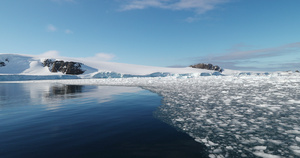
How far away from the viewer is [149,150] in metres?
2.50

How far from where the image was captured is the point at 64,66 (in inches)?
2697

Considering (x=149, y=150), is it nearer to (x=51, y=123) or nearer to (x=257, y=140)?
(x=257, y=140)

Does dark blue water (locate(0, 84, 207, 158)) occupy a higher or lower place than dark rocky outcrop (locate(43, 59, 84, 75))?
lower

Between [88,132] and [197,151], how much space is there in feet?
7.56

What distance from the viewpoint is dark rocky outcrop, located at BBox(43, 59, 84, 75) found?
65.2m

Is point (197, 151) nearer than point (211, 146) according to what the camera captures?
Yes

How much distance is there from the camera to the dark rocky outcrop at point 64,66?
214ft

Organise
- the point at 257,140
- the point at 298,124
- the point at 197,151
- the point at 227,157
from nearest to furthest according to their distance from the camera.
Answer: the point at 227,157
the point at 197,151
the point at 257,140
the point at 298,124

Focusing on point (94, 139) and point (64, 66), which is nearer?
point (94, 139)

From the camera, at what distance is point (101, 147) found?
260cm

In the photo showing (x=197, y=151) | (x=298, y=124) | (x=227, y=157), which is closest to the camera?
(x=227, y=157)

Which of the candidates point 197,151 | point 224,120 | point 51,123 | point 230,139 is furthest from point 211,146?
point 51,123

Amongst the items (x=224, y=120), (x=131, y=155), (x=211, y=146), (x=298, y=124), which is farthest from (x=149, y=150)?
(x=298, y=124)

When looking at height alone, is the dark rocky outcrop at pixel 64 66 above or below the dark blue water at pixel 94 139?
above
